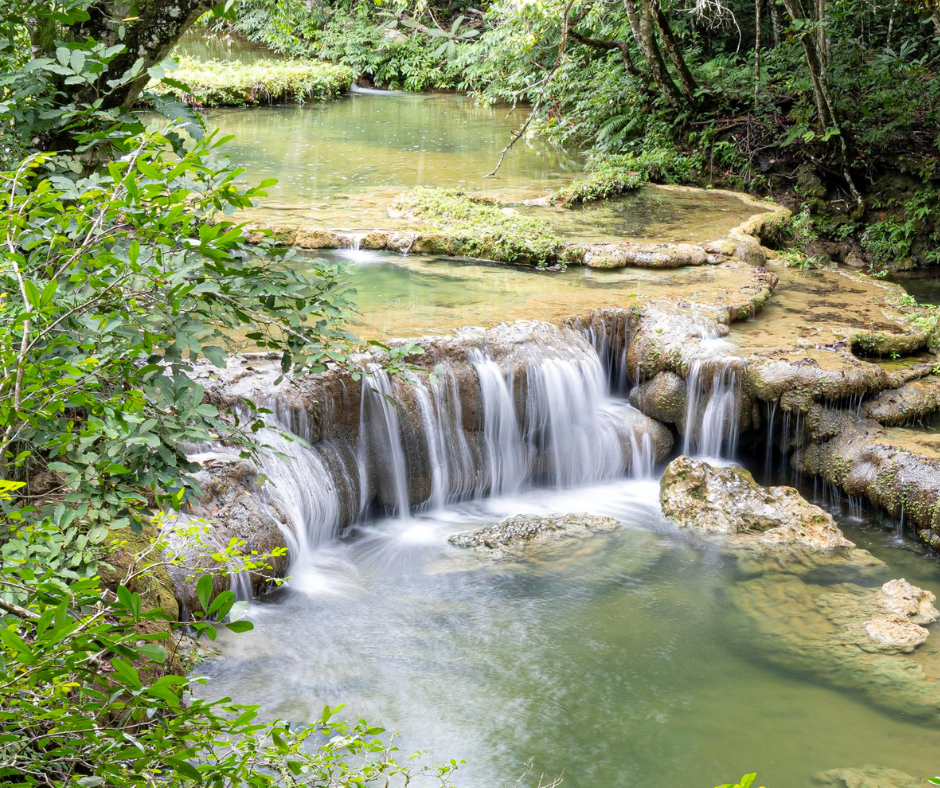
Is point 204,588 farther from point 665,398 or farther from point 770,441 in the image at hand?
point 770,441

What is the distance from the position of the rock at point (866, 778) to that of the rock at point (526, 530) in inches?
111

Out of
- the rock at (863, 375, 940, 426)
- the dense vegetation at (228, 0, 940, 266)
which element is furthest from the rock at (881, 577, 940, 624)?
the dense vegetation at (228, 0, 940, 266)

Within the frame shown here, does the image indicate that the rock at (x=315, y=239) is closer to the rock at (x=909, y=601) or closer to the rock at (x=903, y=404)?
the rock at (x=903, y=404)

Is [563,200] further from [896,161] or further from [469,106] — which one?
[469,106]

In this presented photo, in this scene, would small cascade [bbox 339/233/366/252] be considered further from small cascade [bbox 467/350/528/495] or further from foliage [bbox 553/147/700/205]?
foliage [bbox 553/147/700/205]

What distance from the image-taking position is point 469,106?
2253 cm

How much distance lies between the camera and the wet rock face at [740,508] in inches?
281

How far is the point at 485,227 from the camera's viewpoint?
426 inches

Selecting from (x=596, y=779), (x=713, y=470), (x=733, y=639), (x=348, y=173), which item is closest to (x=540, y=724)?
(x=596, y=779)

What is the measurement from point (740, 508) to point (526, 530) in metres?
Result: 1.83

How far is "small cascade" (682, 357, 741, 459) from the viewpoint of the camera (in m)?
8.21

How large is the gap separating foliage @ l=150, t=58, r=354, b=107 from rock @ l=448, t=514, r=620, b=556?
15.5 meters

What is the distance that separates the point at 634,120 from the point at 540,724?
13.1 metres

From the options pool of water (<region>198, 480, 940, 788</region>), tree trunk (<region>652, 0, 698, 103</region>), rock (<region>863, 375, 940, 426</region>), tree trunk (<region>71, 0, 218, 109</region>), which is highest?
tree trunk (<region>652, 0, 698, 103</region>)
